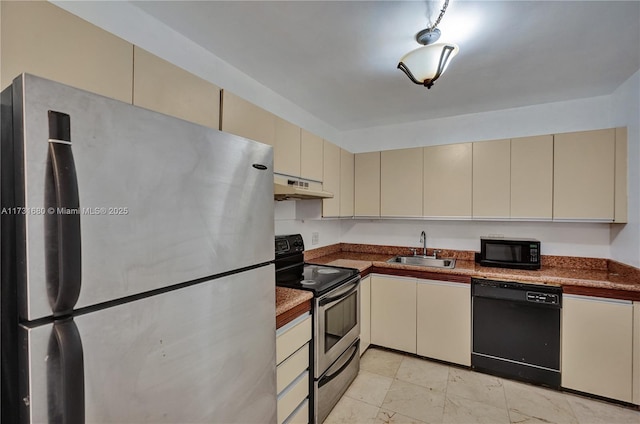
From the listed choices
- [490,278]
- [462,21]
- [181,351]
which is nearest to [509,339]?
[490,278]

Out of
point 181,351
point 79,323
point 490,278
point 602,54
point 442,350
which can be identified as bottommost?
point 442,350

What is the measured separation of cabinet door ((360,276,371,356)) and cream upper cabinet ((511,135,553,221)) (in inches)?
59.8

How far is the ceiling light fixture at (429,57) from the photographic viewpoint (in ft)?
4.83

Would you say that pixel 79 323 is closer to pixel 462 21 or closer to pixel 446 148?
pixel 462 21

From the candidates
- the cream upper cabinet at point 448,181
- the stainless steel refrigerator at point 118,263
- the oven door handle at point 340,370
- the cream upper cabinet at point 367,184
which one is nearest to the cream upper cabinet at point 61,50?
the stainless steel refrigerator at point 118,263

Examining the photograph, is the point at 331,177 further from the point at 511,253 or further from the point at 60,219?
the point at 60,219

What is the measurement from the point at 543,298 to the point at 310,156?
2.20 m

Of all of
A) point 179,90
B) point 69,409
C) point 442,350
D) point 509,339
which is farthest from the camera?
point 442,350

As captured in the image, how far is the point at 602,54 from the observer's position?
1.91 meters

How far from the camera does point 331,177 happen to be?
282 centimetres

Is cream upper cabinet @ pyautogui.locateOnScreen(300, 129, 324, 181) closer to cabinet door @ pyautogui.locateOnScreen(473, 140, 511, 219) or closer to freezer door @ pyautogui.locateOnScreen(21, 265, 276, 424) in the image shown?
freezer door @ pyautogui.locateOnScreen(21, 265, 276, 424)

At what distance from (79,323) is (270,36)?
1.74 meters

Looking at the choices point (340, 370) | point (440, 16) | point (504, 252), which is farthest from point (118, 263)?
point (504, 252)

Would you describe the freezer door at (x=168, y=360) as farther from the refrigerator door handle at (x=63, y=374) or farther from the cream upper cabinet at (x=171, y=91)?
the cream upper cabinet at (x=171, y=91)
